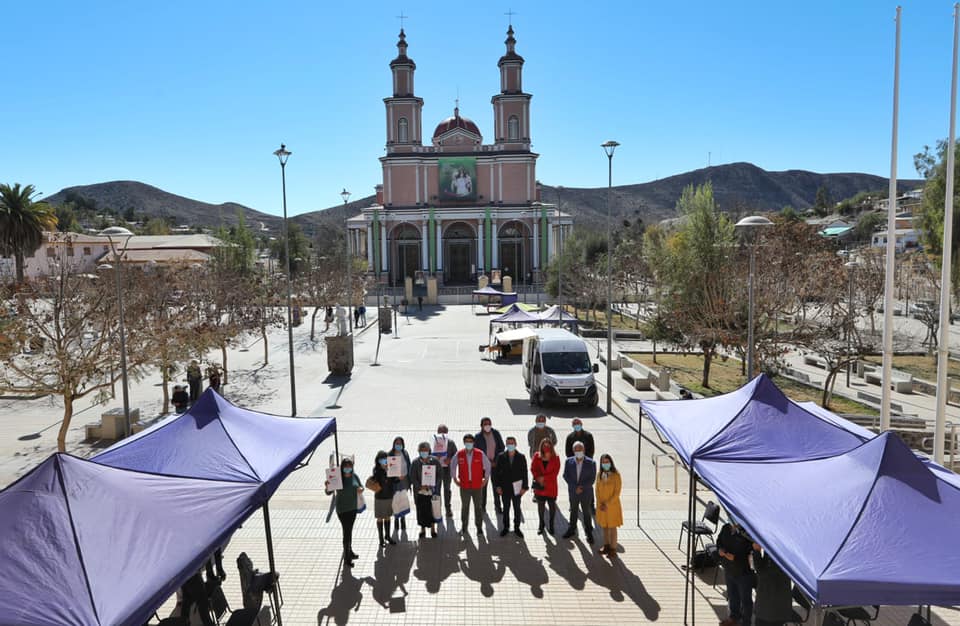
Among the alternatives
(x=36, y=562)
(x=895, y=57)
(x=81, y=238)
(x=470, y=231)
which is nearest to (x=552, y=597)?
(x=36, y=562)

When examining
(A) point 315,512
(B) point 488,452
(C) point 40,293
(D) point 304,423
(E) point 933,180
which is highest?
(E) point 933,180

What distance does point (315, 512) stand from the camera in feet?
34.9

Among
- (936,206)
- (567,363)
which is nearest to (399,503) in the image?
(567,363)

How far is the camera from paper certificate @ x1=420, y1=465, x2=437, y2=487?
9039 millimetres

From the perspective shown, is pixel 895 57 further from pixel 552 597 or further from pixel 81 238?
pixel 81 238

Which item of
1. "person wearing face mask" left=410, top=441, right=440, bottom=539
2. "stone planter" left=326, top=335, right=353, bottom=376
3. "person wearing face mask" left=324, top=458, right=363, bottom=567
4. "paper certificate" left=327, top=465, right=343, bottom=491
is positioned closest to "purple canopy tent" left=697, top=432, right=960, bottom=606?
"person wearing face mask" left=410, top=441, right=440, bottom=539

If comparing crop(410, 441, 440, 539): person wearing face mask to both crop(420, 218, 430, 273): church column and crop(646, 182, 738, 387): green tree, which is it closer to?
crop(646, 182, 738, 387): green tree

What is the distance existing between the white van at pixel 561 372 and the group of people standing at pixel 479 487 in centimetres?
788

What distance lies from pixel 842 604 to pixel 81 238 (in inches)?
3297

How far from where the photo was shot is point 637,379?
68.0 ft

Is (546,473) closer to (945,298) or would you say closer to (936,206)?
(945,298)

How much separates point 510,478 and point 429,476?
117cm

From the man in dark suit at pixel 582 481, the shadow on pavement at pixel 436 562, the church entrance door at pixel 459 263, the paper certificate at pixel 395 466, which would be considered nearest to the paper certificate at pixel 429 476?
the paper certificate at pixel 395 466

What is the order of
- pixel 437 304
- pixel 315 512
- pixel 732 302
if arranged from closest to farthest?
pixel 315 512 → pixel 732 302 → pixel 437 304
